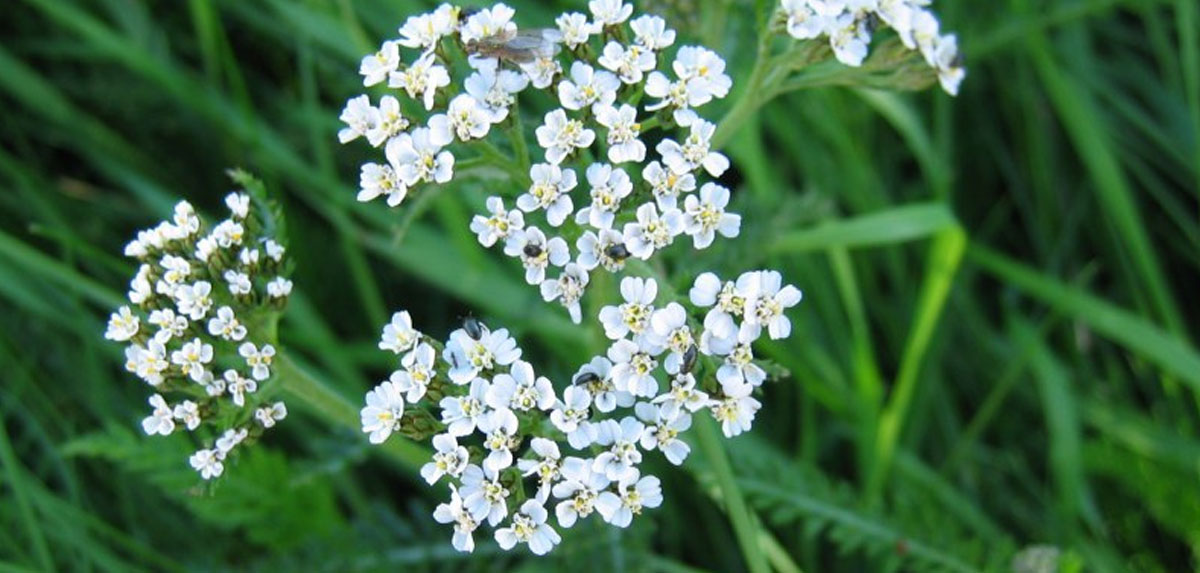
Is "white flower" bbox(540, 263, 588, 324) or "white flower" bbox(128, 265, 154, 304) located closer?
"white flower" bbox(540, 263, 588, 324)

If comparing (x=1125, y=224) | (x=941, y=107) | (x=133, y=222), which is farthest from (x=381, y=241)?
(x=1125, y=224)

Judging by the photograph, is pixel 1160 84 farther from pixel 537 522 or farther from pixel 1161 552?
pixel 537 522

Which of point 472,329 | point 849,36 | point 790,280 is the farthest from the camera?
point 790,280

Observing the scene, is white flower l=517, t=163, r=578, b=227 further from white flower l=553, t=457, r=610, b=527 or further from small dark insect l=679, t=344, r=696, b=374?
white flower l=553, t=457, r=610, b=527

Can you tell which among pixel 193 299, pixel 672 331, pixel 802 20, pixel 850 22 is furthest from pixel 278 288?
pixel 850 22

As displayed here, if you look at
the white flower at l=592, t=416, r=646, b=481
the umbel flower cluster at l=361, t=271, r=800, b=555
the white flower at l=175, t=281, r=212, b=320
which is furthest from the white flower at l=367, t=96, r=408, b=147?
the white flower at l=592, t=416, r=646, b=481

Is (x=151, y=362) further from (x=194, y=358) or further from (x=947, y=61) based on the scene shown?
(x=947, y=61)
